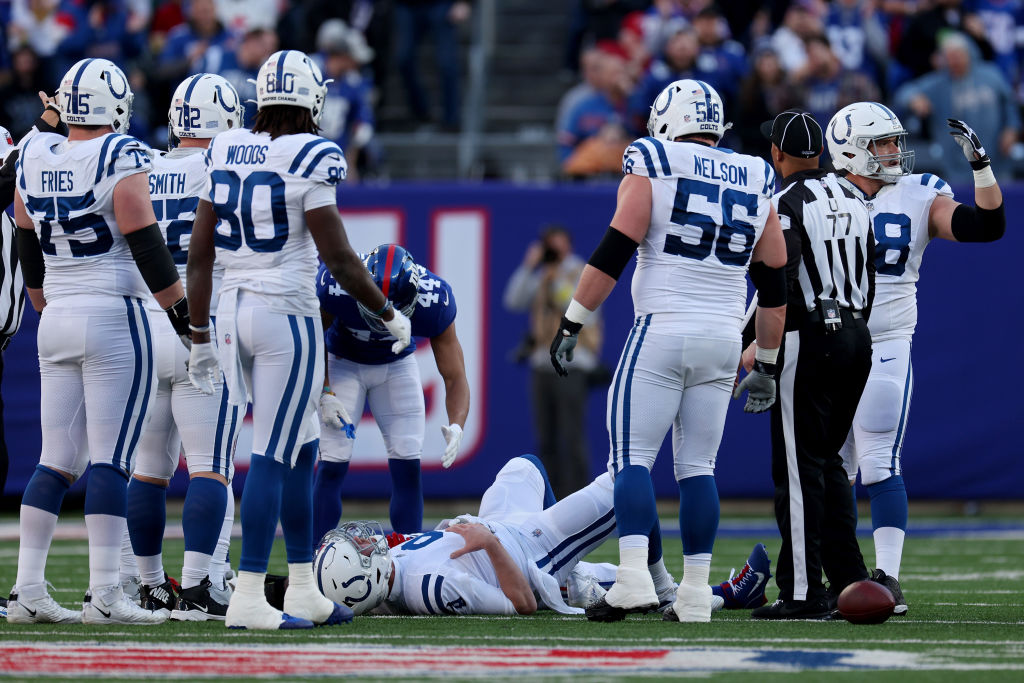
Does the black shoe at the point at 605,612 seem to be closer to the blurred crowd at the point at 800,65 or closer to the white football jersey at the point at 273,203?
the white football jersey at the point at 273,203

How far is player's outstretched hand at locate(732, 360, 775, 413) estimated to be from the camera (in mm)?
6152

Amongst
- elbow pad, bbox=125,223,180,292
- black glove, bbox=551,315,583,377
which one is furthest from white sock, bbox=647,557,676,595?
elbow pad, bbox=125,223,180,292

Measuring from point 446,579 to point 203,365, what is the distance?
1328 mm

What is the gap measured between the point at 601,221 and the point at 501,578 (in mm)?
6358

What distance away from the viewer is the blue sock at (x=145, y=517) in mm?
6273

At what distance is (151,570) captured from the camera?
6293 mm

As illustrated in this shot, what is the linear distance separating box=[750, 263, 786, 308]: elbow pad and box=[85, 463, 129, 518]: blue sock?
2505mm

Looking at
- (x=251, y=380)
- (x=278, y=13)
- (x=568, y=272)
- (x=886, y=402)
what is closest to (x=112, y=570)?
(x=251, y=380)

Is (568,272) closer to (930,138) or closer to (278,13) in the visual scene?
(930,138)

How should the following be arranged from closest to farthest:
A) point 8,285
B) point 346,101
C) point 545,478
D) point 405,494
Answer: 1. point 8,285
2. point 545,478
3. point 405,494
4. point 346,101

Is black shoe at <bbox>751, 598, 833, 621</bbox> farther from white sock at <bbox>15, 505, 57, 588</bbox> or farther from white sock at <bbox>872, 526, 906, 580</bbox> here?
white sock at <bbox>15, 505, 57, 588</bbox>

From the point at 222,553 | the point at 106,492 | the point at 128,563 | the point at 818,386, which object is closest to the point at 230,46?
the point at 128,563

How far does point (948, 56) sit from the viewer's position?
12977mm

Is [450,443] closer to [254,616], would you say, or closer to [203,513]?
[203,513]
